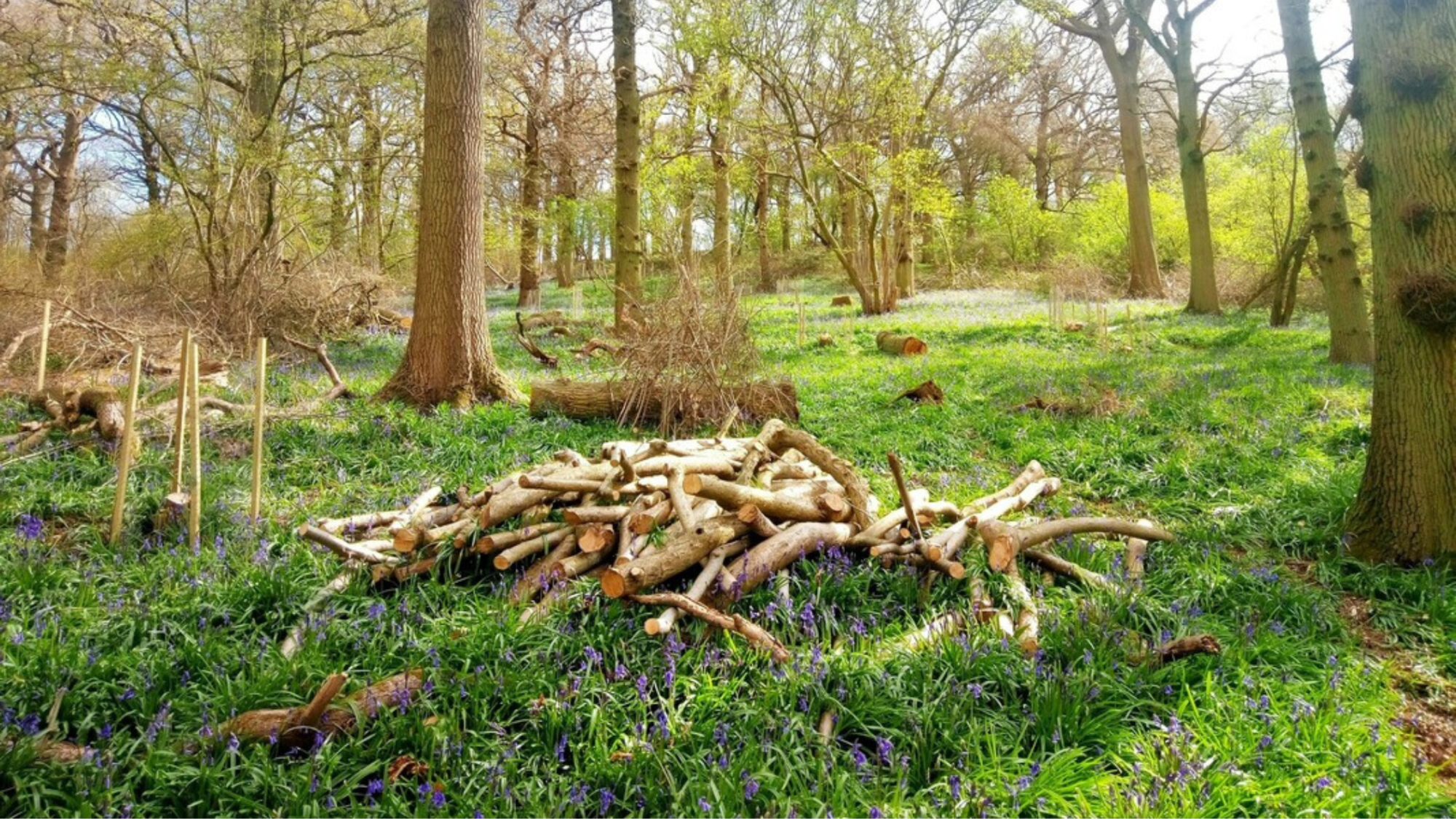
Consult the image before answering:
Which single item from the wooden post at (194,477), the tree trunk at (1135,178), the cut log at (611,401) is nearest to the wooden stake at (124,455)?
the wooden post at (194,477)

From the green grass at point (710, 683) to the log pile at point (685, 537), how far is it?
13cm

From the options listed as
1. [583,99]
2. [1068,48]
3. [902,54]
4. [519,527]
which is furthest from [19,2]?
[1068,48]

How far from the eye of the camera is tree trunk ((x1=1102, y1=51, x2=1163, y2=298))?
1975cm

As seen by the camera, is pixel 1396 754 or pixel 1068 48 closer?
pixel 1396 754

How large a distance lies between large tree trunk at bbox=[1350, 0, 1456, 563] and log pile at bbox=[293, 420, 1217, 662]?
132cm

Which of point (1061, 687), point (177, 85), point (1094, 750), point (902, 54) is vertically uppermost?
point (902, 54)

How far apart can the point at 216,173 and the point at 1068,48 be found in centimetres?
2828

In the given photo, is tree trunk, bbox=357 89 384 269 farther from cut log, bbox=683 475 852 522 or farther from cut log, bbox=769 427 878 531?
cut log, bbox=683 475 852 522

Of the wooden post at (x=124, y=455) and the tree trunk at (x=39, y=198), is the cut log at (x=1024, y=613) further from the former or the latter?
the tree trunk at (x=39, y=198)

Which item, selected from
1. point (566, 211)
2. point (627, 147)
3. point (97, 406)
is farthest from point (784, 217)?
point (97, 406)

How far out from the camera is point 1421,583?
393cm

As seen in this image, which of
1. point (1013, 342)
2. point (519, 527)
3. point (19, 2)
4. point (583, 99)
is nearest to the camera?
point (519, 527)

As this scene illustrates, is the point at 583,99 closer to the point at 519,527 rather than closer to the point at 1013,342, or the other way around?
the point at 1013,342

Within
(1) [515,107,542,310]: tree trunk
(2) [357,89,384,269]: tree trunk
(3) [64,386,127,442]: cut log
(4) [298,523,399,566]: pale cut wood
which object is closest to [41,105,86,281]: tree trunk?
(2) [357,89,384,269]: tree trunk
